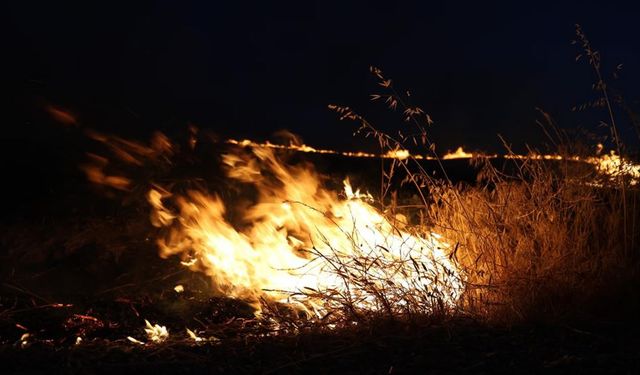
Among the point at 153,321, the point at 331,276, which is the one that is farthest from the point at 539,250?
the point at 153,321

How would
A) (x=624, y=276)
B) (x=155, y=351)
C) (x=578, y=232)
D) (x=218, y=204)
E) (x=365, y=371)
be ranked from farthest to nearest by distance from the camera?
(x=218, y=204), (x=578, y=232), (x=624, y=276), (x=155, y=351), (x=365, y=371)

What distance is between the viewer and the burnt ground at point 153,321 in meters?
3.13

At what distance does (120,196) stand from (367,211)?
3.55 metres

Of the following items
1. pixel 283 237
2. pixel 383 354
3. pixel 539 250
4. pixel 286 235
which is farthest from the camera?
pixel 286 235

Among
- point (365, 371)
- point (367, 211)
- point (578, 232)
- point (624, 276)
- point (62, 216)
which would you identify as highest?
point (62, 216)

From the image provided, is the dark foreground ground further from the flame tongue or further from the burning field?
the flame tongue

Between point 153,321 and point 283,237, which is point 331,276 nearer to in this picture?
point 283,237

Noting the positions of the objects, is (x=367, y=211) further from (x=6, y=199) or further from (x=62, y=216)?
(x=6, y=199)

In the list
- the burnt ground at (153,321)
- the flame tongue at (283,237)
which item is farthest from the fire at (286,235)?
the burnt ground at (153,321)

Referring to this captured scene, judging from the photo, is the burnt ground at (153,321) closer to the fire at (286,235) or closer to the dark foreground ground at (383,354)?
the dark foreground ground at (383,354)

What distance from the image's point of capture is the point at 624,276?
168 inches

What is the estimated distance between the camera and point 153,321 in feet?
16.9

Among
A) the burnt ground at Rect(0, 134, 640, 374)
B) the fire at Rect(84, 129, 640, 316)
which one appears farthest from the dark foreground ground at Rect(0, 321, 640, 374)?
the fire at Rect(84, 129, 640, 316)

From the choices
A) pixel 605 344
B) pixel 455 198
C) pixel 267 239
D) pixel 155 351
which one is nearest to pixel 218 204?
pixel 267 239
